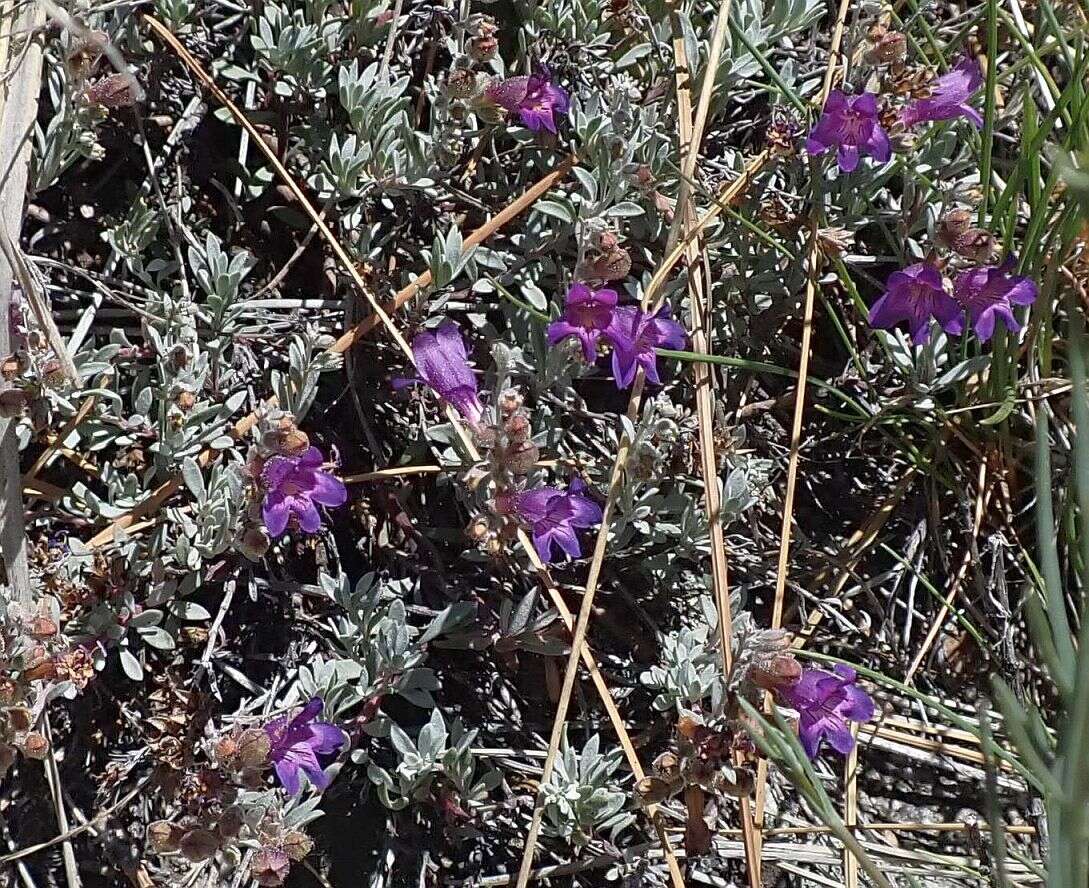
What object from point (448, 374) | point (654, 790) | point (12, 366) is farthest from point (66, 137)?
point (654, 790)

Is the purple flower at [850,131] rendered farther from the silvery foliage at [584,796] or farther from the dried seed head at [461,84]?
the silvery foliage at [584,796]

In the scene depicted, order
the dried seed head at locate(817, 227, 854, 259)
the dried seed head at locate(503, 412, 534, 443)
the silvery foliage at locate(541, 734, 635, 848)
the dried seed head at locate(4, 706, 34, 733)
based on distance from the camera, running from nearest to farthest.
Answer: the dried seed head at locate(4, 706, 34, 733), the dried seed head at locate(503, 412, 534, 443), the silvery foliage at locate(541, 734, 635, 848), the dried seed head at locate(817, 227, 854, 259)

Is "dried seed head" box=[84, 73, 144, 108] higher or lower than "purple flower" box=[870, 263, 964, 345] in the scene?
higher

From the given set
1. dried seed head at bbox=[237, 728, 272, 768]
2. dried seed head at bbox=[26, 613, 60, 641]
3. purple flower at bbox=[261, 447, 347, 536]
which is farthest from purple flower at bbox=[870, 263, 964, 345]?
dried seed head at bbox=[26, 613, 60, 641]

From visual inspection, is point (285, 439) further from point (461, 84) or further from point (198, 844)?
A: point (461, 84)

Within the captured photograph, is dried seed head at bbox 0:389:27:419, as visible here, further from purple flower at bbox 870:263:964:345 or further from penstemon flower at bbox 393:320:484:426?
purple flower at bbox 870:263:964:345

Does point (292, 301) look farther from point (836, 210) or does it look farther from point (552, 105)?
point (836, 210)
